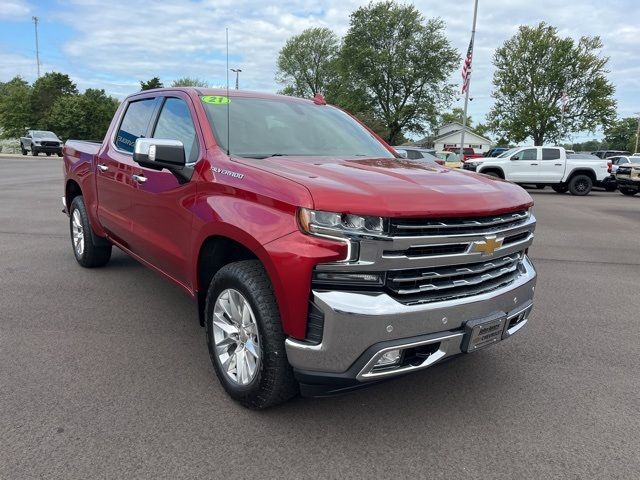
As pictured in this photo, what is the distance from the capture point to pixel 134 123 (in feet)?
14.9

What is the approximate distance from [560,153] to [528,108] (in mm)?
29936

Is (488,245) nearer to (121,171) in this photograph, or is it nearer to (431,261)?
(431,261)

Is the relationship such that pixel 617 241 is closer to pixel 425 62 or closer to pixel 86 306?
pixel 86 306

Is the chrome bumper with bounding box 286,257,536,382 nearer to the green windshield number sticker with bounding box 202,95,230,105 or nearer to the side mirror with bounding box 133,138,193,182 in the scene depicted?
the side mirror with bounding box 133,138,193,182

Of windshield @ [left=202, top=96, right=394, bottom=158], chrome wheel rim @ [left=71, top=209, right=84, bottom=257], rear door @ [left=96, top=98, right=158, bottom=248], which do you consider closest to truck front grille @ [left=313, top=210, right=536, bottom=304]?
windshield @ [left=202, top=96, right=394, bottom=158]

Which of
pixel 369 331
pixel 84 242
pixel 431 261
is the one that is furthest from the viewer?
pixel 84 242

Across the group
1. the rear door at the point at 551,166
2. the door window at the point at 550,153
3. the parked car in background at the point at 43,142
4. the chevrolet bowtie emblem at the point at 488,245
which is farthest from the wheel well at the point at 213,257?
the parked car in background at the point at 43,142

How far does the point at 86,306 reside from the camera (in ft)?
14.9

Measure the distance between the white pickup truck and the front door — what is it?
17231mm

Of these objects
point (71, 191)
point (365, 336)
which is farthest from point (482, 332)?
point (71, 191)

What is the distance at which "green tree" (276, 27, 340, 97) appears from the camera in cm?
6738

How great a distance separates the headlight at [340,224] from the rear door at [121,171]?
2257 millimetres

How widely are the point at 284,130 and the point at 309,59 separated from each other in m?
68.5

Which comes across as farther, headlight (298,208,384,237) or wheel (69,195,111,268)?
wheel (69,195,111,268)
